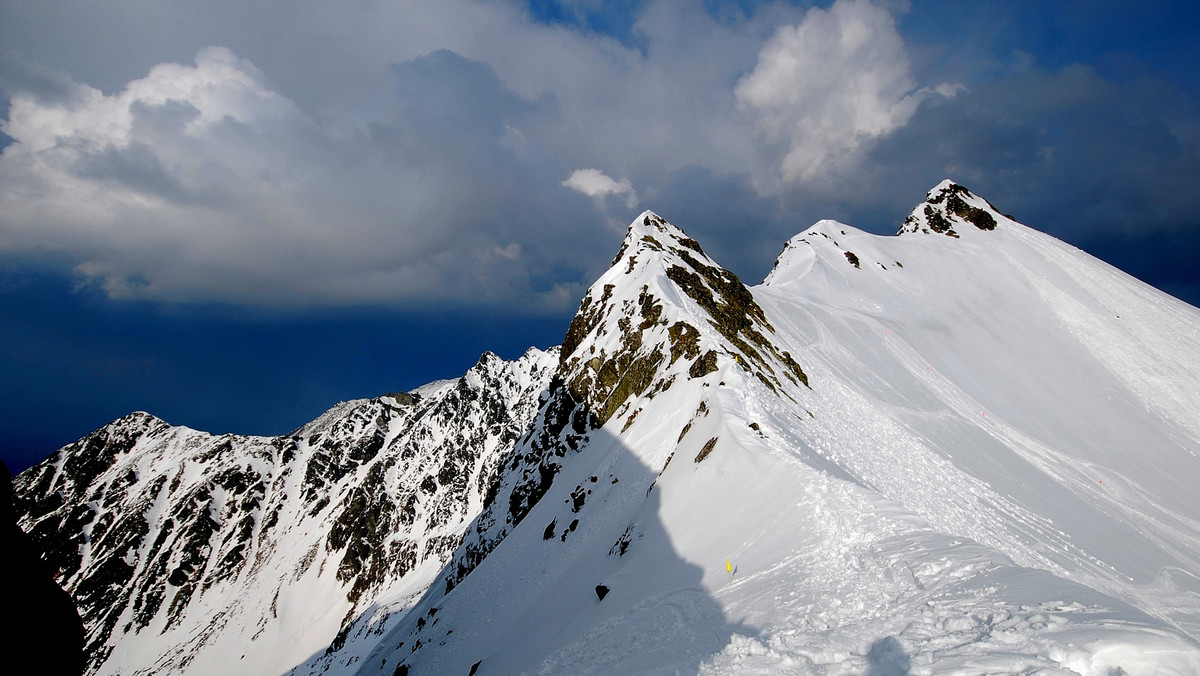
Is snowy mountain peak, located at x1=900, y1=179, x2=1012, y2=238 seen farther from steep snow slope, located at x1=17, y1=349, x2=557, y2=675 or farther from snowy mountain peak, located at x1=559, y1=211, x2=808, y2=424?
steep snow slope, located at x1=17, y1=349, x2=557, y2=675

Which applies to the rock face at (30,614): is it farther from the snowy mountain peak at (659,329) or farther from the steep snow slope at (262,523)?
the steep snow slope at (262,523)

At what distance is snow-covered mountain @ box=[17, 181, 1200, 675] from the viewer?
9.64 m

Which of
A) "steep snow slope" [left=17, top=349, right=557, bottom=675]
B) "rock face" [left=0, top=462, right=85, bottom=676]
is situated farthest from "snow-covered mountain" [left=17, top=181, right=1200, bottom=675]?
"rock face" [left=0, top=462, right=85, bottom=676]

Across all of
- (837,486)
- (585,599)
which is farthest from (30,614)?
(837,486)

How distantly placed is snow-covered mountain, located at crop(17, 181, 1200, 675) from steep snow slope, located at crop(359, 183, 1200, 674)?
145 mm

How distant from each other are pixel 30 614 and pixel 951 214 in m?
123

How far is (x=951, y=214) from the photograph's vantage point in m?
96.3

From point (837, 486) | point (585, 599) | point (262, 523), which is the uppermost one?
point (262, 523)

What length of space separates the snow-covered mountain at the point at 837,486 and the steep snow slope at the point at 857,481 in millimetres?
145

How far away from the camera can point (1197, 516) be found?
39.1 meters

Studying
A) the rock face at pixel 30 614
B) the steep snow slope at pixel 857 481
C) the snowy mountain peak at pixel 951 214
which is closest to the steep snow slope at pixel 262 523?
the steep snow slope at pixel 857 481

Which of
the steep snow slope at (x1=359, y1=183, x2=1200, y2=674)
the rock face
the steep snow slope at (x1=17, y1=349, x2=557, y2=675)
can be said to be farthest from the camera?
the steep snow slope at (x1=17, y1=349, x2=557, y2=675)

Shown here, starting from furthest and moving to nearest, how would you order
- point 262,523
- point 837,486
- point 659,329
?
point 262,523, point 659,329, point 837,486

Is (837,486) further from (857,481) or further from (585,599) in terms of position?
(585,599)
